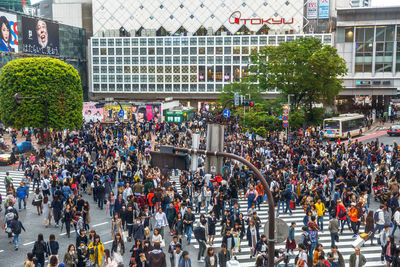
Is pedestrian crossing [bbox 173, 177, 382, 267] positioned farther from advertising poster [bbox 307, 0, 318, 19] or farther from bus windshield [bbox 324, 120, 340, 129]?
advertising poster [bbox 307, 0, 318, 19]

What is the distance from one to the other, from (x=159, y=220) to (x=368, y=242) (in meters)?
8.27

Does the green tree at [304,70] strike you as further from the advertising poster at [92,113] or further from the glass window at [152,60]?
the glass window at [152,60]

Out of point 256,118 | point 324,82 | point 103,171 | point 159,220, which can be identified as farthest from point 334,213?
point 324,82

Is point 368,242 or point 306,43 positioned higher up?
point 306,43

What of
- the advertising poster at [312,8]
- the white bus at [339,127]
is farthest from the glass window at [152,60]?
the white bus at [339,127]

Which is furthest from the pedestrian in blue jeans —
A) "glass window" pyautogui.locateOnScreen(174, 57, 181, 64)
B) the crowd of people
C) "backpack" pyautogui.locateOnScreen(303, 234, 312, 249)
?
"glass window" pyautogui.locateOnScreen(174, 57, 181, 64)

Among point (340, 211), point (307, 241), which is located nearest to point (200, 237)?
point (307, 241)

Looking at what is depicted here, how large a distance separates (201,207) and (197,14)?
69.3 m

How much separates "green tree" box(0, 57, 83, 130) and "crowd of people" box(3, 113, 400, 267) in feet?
34.2

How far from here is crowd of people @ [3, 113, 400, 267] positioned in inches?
529

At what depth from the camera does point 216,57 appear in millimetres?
77688

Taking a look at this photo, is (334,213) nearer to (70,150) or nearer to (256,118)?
(70,150)

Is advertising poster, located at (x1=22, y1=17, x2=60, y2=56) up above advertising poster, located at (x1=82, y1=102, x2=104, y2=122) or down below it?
above

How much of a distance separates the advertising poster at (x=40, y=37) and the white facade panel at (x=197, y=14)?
16733mm
